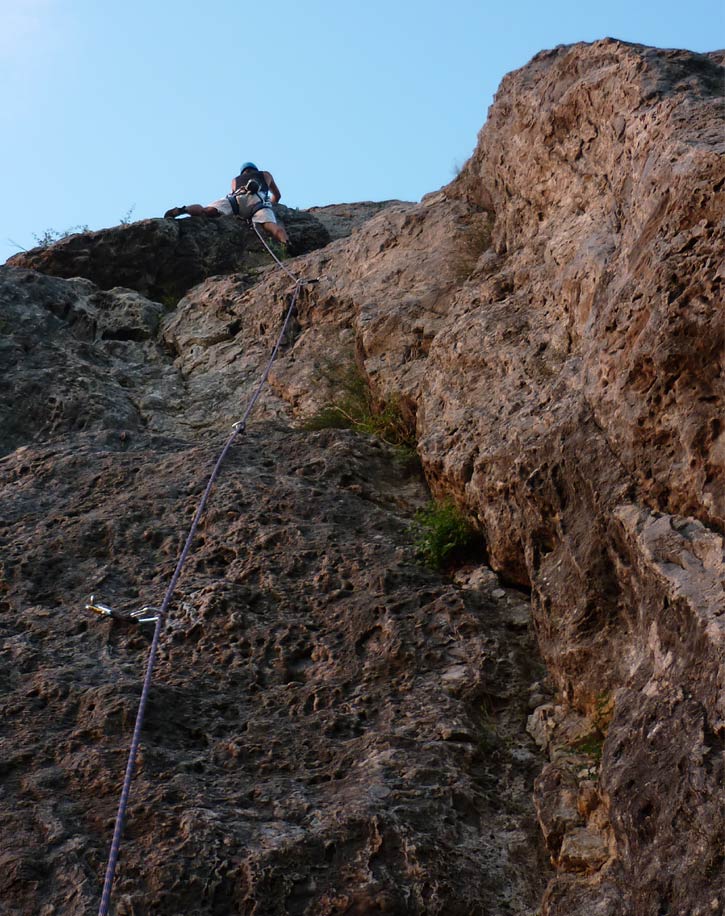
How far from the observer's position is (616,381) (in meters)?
4.84

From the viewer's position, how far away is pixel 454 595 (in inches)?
209

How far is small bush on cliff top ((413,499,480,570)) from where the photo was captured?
18.8ft

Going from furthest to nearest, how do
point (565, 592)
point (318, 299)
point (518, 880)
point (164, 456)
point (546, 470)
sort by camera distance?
point (318, 299), point (164, 456), point (546, 470), point (565, 592), point (518, 880)

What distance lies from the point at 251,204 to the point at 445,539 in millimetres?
6825

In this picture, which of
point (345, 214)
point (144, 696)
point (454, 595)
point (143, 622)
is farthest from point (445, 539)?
point (345, 214)

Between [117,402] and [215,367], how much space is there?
108 cm

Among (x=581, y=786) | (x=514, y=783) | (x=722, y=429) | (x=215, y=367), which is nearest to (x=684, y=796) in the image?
(x=581, y=786)

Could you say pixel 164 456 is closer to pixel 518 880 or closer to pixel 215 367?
pixel 215 367

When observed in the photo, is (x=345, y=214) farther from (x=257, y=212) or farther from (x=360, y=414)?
(x=360, y=414)

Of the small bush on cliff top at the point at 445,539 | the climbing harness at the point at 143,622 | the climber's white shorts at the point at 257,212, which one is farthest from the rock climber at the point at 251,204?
the small bush on cliff top at the point at 445,539

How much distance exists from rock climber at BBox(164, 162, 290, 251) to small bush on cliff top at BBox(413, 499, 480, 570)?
5910 mm

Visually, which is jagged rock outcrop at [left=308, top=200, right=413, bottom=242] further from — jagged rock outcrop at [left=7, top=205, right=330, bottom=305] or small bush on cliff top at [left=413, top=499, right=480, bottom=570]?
small bush on cliff top at [left=413, top=499, right=480, bottom=570]

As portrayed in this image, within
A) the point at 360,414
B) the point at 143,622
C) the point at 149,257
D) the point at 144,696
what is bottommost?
the point at 144,696

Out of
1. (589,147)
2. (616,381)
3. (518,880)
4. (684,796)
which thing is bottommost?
(518,880)
